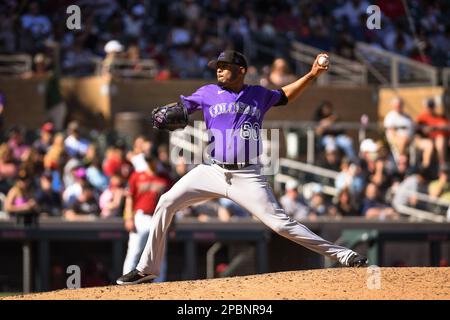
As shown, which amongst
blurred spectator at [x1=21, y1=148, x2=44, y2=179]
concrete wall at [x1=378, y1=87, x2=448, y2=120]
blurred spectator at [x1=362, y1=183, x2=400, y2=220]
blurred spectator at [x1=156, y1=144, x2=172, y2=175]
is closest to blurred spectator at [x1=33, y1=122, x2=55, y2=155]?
blurred spectator at [x1=21, y1=148, x2=44, y2=179]

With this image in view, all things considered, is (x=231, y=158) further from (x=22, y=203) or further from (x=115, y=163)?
(x=115, y=163)

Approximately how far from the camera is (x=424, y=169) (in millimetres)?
17438

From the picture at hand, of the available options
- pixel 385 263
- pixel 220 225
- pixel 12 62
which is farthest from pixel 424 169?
pixel 12 62

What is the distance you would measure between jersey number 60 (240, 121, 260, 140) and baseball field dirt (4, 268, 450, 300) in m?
1.10

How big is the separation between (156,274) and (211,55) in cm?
1111

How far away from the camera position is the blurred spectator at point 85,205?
14.5 metres

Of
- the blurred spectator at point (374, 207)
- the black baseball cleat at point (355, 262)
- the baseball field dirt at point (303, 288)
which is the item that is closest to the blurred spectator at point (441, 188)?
the blurred spectator at point (374, 207)

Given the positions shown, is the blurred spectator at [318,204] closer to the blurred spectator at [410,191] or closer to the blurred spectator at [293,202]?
the blurred spectator at [293,202]

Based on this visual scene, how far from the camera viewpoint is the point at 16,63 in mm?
18781

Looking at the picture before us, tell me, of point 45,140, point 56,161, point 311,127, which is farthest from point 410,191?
point 45,140

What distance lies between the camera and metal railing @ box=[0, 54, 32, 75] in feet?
59.9

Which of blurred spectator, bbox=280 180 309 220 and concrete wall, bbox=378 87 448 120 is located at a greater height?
concrete wall, bbox=378 87 448 120

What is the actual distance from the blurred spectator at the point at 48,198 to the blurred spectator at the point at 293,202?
285cm

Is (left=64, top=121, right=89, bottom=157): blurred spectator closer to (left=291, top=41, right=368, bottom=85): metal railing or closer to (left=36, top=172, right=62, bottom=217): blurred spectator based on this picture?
(left=36, top=172, right=62, bottom=217): blurred spectator
